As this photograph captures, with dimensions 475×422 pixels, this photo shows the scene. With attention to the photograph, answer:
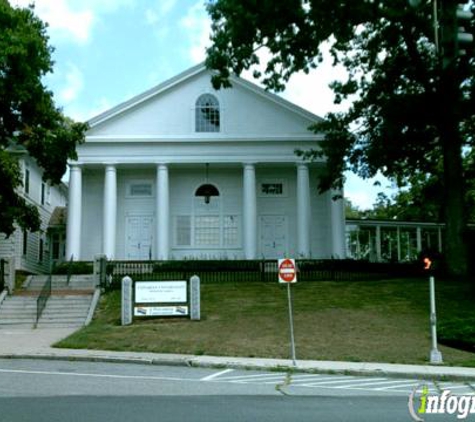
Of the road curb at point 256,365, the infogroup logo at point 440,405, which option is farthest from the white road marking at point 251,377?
the infogroup logo at point 440,405

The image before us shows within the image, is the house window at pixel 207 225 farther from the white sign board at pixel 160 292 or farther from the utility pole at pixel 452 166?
the white sign board at pixel 160 292

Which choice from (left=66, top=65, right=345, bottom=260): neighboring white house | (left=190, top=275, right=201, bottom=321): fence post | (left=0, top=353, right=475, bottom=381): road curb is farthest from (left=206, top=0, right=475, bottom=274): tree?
(left=0, top=353, right=475, bottom=381): road curb

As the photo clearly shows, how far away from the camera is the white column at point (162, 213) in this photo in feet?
108

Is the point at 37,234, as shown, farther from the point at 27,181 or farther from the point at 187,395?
the point at 187,395

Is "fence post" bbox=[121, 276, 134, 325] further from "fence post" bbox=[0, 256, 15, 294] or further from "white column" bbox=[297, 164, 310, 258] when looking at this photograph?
"white column" bbox=[297, 164, 310, 258]

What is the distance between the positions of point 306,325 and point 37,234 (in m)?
25.3

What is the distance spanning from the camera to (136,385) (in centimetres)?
1113

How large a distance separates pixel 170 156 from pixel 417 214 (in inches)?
1045

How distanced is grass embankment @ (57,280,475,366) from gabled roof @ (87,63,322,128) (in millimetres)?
11887

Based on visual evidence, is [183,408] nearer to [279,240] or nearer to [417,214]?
[279,240]

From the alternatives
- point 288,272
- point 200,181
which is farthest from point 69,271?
point 288,272

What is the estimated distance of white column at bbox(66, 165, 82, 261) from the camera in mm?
33125

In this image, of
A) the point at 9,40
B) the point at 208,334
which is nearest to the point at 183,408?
the point at 208,334

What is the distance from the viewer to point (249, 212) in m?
33.2
